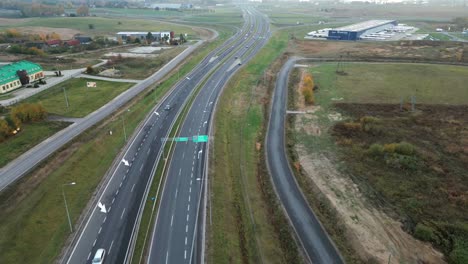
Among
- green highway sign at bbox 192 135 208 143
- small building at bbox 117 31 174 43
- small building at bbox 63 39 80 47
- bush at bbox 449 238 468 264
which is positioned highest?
small building at bbox 117 31 174 43

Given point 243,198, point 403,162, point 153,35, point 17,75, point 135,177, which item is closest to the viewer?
point 243,198

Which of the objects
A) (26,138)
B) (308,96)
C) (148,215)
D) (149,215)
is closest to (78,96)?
(26,138)

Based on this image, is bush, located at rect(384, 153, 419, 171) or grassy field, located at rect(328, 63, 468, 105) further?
grassy field, located at rect(328, 63, 468, 105)

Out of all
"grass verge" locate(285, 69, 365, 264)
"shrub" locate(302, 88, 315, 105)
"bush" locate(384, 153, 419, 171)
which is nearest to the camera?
"grass verge" locate(285, 69, 365, 264)

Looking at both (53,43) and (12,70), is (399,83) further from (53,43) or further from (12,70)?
(53,43)

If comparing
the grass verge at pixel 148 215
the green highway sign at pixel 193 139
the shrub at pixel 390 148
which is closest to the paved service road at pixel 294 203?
the green highway sign at pixel 193 139

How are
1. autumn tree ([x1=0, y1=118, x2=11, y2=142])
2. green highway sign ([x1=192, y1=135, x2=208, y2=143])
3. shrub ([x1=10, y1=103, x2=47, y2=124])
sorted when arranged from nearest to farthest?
1. autumn tree ([x1=0, y1=118, x2=11, y2=142])
2. green highway sign ([x1=192, y1=135, x2=208, y2=143])
3. shrub ([x1=10, y1=103, x2=47, y2=124])

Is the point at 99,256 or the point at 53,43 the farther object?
the point at 53,43

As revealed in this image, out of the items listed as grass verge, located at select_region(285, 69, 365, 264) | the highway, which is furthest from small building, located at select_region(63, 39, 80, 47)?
grass verge, located at select_region(285, 69, 365, 264)

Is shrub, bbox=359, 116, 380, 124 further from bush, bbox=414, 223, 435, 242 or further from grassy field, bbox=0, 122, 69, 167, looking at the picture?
grassy field, bbox=0, 122, 69, 167
